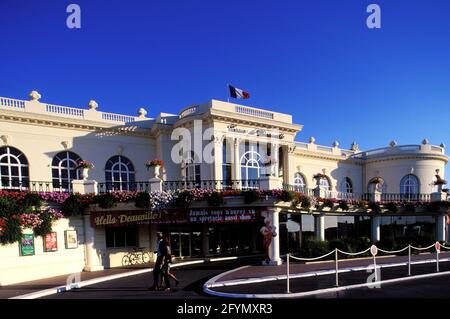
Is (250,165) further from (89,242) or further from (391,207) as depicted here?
(89,242)

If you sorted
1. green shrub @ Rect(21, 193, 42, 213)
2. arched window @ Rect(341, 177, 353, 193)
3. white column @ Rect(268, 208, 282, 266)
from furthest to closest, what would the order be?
arched window @ Rect(341, 177, 353, 193) → white column @ Rect(268, 208, 282, 266) → green shrub @ Rect(21, 193, 42, 213)

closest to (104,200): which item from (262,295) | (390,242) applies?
(262,295)

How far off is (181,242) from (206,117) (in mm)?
7796

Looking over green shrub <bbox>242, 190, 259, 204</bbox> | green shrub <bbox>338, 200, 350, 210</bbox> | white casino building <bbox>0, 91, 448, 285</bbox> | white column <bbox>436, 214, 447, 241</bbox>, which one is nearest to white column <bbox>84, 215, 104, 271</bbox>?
white casino building <bbox>0, 91, 448, 285</bbox>

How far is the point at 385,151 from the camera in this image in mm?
34000

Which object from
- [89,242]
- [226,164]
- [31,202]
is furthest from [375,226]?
[31,202]

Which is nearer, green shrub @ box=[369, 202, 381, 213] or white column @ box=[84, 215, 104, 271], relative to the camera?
white column @ box=[84, 215, 104, 271]

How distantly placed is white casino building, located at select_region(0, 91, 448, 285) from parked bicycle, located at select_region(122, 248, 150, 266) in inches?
11.0

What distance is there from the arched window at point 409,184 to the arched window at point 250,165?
58.3 ft

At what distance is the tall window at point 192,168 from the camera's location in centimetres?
2145

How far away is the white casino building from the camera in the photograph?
16109 millimetres

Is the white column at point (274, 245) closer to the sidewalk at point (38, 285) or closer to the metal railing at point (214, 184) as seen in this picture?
the metal railing at point (214, 184)

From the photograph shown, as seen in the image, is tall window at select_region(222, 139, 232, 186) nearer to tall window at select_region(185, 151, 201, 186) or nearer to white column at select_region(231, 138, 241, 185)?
white column at select_region(231, 138, 241, 185)
